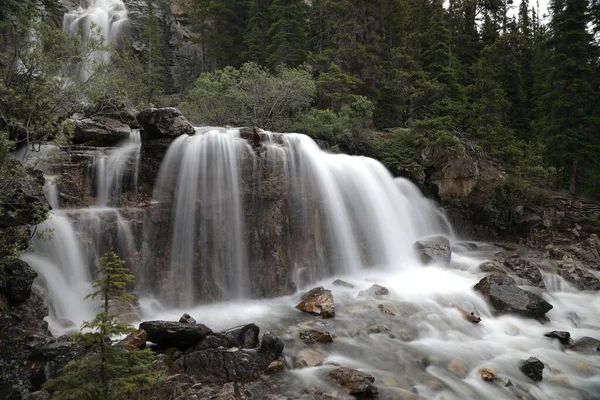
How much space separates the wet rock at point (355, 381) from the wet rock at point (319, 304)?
267 cm

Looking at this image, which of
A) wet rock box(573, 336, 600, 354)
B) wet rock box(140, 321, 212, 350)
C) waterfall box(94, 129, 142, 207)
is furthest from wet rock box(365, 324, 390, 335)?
waterfall box(94, 129, 142, 207)

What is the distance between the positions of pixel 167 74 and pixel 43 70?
31.0m

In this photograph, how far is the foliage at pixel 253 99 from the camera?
18.9 m

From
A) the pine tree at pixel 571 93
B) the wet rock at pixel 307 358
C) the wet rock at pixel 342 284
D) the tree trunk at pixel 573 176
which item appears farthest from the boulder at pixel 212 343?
the tree trunk at pixel 573 176

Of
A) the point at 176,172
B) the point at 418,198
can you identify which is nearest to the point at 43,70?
the point at 176,172

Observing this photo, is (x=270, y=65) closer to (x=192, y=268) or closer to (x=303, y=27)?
(x=303, y=27)

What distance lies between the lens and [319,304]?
31.4 feet

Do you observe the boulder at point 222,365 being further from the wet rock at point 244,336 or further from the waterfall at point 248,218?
the waterfall at point 248,218

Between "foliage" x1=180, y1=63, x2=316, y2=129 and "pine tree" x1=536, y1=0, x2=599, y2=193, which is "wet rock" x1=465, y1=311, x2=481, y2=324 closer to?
"foliage" x1=180, y1=63, x2=316, y2=129

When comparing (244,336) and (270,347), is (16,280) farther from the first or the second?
(270,347)

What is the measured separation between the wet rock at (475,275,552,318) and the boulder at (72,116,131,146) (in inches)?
508

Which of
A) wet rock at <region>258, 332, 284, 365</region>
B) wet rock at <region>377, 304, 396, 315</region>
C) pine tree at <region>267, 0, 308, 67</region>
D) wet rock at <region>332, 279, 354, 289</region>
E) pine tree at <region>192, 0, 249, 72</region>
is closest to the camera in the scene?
wet rock at <region>258, 332, 284, 365</region>

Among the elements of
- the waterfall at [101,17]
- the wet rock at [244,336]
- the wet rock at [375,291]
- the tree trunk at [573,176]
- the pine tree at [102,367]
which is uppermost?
the waterfall at [101,17]

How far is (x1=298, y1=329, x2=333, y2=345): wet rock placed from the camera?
306 inches
